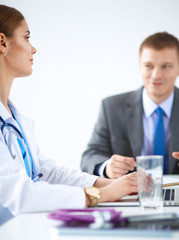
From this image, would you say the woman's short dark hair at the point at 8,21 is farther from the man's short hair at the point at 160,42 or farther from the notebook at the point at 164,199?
the man's short hair at the point at 160,42

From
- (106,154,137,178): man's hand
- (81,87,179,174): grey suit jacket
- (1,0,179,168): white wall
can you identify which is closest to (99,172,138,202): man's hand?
(106,154,137,178): man's hand

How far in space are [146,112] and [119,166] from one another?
1.18 m

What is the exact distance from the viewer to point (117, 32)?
15.5 ft

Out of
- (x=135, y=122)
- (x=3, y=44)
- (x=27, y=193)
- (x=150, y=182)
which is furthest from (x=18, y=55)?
(x=135, y=122)

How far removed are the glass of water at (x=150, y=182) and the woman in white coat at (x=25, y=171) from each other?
19 centimetres

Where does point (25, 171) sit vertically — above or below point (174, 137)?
above

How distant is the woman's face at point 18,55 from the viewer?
171cm

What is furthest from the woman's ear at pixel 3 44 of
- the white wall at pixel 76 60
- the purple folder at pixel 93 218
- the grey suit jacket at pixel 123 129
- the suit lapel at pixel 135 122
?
the white wall at pixel 76 60

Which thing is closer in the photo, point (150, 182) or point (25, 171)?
point (150, 182)

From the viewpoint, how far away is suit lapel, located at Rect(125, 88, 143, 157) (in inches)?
116

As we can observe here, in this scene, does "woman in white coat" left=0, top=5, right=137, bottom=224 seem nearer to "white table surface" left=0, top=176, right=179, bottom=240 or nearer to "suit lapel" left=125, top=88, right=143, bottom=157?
"white table surface" left=0, top=176, right=179, bottom=240

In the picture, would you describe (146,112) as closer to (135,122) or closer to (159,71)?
(135,122)

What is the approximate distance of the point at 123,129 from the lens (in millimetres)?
3104

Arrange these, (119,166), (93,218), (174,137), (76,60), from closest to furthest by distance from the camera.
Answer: (93,218) → (119,166) → (174,137) → (76,60)
